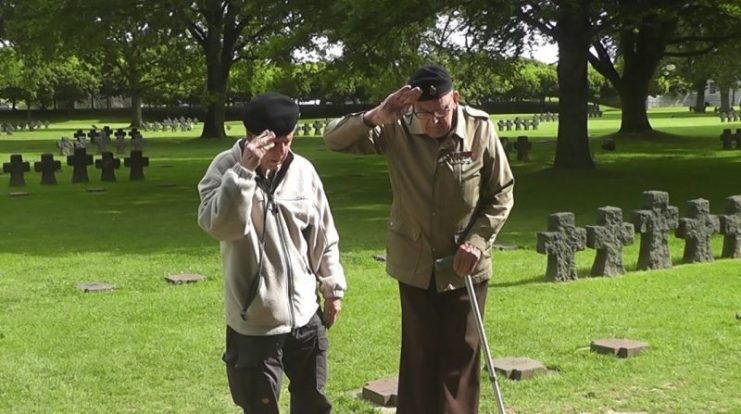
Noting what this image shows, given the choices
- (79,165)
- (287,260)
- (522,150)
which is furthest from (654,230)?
(522,150)

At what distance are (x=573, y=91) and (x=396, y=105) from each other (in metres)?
16.1

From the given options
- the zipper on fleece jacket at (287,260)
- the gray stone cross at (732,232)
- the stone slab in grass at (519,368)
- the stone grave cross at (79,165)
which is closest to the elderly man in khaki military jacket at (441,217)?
the zipper on fleece jacket at (287,260)

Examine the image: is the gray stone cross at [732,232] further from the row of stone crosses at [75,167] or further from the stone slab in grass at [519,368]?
the row of stone crosses at [75,167]

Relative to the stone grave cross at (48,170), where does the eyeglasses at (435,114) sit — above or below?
above

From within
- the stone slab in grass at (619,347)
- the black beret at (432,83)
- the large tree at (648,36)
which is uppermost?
the large tree at (648,36)

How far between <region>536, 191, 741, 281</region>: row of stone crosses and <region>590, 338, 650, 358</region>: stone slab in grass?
225 centimetres

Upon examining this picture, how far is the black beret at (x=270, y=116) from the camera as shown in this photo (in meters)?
3.54

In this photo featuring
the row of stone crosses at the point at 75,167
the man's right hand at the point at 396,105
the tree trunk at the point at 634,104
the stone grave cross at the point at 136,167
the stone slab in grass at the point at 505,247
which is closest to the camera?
the man's right hand at the point at 396,105

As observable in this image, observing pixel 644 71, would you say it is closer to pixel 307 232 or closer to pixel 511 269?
pixel 511 269

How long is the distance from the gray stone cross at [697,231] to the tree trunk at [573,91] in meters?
8.73

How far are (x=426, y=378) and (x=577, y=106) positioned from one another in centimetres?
1614

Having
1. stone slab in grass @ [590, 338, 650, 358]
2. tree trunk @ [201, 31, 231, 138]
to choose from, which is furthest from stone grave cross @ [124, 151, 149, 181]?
tree trunk @ [201, 31, 231, 138]

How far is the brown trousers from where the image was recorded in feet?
13.5

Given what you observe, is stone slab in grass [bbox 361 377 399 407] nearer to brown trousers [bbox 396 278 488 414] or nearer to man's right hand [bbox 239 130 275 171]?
brown trousers [bbox 396 278 488 414]
